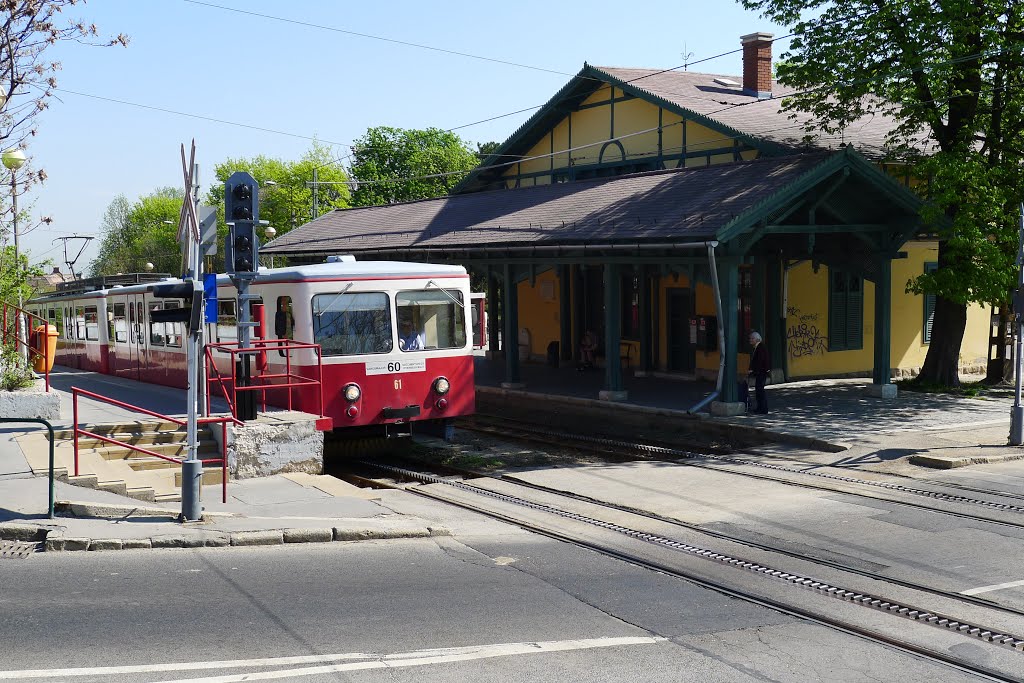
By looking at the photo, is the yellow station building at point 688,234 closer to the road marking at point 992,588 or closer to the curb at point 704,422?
the curb at point 704,422

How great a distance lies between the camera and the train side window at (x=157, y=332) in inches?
791

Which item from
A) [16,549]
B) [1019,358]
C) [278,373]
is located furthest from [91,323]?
[1019,358]

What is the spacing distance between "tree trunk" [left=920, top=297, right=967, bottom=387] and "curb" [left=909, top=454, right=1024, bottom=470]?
312 inches

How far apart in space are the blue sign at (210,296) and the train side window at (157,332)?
8547 millimetres

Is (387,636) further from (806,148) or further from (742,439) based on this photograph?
(806,148)

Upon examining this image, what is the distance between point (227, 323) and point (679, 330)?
13372 mm

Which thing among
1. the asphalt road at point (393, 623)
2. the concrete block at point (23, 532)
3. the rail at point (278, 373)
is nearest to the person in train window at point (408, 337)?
the rail at point (278, 373)

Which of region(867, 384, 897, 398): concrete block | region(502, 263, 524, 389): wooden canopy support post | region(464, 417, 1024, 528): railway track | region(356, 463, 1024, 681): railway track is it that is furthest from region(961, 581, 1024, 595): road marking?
region(502, 263, 524, 389): wooden canopy support post

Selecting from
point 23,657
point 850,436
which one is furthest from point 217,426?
point 850,436

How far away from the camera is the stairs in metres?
12.3

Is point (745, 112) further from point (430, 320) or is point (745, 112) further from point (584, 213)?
point (430, 320)

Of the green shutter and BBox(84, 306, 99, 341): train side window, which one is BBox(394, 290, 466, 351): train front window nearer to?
BBox(84, 306, 99, 341): train side window

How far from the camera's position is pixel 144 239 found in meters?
98.1

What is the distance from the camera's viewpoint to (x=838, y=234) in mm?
22672
